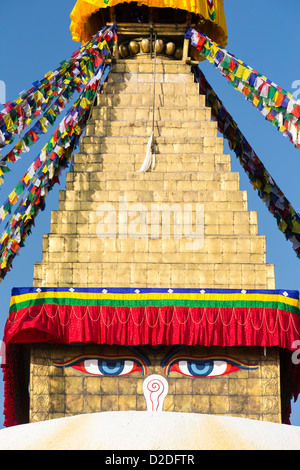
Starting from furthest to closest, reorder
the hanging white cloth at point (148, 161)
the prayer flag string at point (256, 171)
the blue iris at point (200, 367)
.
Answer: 1. the prayer flag string at point (256, 171)
2. the hanging white cloth at point (148, 161)
3. the blue iris at point (200, 367)

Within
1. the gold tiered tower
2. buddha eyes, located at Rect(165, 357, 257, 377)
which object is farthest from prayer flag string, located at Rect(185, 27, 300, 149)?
buddha eyes, located at Rect(165, 357, 257, 377)

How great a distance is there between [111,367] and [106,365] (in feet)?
0.37

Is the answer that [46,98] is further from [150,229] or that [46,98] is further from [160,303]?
[160,303]

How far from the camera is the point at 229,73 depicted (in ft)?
71.8

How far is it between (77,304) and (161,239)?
248cm

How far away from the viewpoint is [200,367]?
62.5ft

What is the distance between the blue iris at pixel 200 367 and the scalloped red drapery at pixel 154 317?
0.60 metres

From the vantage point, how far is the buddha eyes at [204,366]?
19.0m

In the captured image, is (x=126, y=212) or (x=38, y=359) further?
(x=126, y=212)

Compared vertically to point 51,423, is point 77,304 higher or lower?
higher

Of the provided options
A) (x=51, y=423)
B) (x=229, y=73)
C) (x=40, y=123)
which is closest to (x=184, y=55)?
(x=229, y=73)

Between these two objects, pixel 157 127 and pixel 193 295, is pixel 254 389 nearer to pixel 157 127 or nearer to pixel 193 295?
pixel 193 295

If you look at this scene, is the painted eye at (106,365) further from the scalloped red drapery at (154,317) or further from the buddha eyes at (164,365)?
the scalloped red drapery at (154,317)

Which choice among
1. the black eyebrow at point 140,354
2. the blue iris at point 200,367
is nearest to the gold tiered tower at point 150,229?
the blue iris at point 200,367
